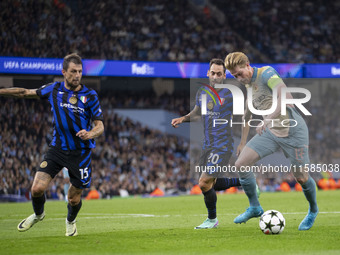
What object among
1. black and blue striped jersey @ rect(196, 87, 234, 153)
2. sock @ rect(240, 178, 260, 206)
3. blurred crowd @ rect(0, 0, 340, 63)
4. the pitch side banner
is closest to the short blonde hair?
black and blue striped jersey @ rect(196, 87, 234, 153)

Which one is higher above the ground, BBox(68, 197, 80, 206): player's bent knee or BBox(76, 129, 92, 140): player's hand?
BBox(76, 129, 92, 140): player's hand

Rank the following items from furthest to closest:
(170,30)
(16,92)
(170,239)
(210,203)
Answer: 1. (170,30)
2. (210,203)
3. (16,92)
4. (170,239)

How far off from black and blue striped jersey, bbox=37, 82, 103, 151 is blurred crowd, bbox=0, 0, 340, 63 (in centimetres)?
1838

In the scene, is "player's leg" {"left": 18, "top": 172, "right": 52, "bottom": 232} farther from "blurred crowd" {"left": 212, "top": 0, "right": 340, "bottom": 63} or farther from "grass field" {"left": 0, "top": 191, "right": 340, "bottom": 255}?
"blurred crowd" {"left": 212, "top": 0, "right": 340, "bottom": 63}

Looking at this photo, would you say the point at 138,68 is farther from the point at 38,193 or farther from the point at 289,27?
the point at 38,193

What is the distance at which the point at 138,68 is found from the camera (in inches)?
1099

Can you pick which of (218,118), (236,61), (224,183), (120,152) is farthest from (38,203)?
(120,152)

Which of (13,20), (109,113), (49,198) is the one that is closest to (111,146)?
(109,113)

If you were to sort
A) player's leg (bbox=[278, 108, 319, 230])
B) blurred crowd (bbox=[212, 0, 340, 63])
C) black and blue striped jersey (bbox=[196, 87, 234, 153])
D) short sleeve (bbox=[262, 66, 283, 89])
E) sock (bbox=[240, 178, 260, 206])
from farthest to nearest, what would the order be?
1. blurred crowd (bbox=[212, 0, 340, 63])
2. black and blue striped jersey (bbox=[196, 87, 234, 153])
3. sock (bbox=[240, 178, 260, 206])
4. player's leg (bbox=[278, 108, 319, 230])
5. short sleeve (bbox=[262, 66, 283, 89])

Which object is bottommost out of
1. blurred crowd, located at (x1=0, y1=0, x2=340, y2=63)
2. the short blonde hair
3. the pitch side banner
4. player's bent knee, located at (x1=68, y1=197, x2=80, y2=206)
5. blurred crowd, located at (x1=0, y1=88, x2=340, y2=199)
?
blurred crowd, located at (x1=0, y1=88, x2=340, y2=199)

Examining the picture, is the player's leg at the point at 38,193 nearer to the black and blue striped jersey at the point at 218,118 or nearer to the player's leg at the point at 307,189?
the black and blue striped jersey at the point at 218,118

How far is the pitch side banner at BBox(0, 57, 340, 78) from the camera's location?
25.3 metres

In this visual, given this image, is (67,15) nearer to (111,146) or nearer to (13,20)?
(13,20)

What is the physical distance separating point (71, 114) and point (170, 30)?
23.4 m
